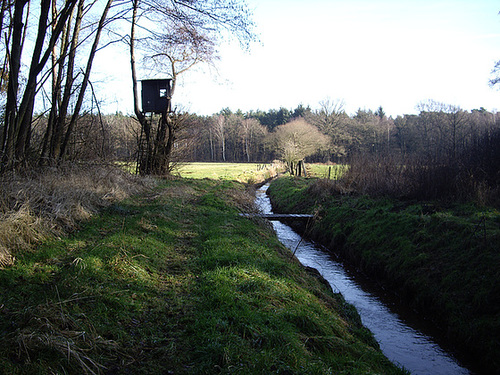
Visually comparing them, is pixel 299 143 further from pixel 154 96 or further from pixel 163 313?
pixel 163 313

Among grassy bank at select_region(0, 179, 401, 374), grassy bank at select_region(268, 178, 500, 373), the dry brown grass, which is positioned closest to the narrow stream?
grassy bank at select_region(268, 178, 500, 373)

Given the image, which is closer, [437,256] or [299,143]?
[437,256]

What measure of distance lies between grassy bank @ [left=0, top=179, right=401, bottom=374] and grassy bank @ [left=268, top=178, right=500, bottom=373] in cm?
205

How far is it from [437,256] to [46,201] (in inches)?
339

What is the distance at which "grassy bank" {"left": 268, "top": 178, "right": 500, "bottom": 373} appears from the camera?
6410 mm

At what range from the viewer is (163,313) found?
13.9ft

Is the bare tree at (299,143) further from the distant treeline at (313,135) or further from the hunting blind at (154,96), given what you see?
the hunting blind at (154,96)

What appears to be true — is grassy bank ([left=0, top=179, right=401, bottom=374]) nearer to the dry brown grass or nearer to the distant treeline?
the dry brown grass

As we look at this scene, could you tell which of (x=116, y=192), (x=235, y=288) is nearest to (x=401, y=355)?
(x=235, y=288)

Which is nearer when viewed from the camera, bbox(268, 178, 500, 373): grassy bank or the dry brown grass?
the dry brown grass

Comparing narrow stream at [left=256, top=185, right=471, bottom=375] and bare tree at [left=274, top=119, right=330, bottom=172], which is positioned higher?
bare tree at [left=274, top=119, right=330, bottom=172]

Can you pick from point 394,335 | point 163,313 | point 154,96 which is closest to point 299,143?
point 154,96

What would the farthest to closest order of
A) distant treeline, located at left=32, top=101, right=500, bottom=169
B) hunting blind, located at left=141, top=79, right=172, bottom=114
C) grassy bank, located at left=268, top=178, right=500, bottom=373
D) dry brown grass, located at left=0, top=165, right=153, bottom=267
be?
hunting blind, located at left=141, top=79, right=172, bottom=114 < distant treeline, located at left=32, top=101, right=500, bottom=169 < grassy bank, located at left=268, top=178, right=500, bottom=373 < dry brown grass, located at left=0, top=165, right=153, bottom=267

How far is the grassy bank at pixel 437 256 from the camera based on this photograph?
21.0 ft
